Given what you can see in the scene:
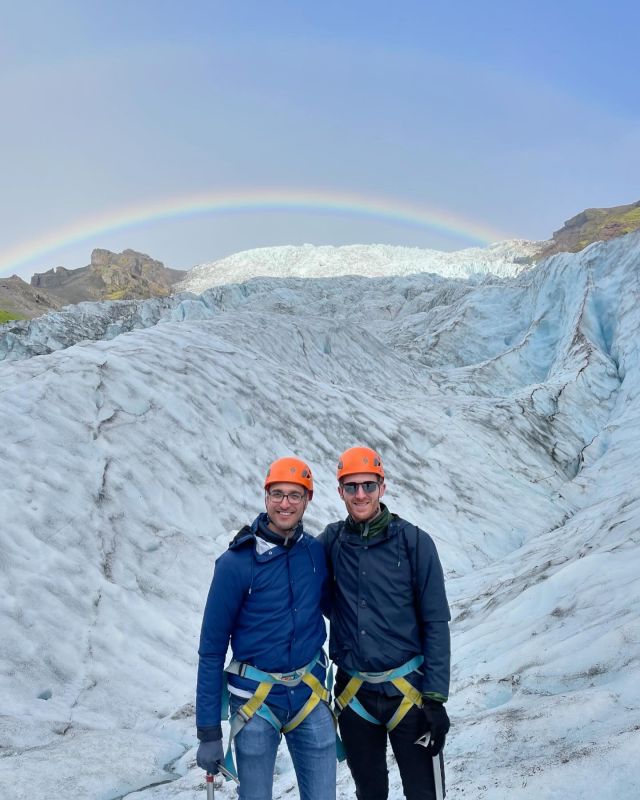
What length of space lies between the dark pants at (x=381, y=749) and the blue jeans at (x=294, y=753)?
0.14 m

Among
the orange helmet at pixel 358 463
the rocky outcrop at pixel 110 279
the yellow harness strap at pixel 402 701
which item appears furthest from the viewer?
the rocky outcrop at pixel 110 279

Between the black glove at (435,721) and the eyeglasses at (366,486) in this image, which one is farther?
the eyeglasses at (366,486)

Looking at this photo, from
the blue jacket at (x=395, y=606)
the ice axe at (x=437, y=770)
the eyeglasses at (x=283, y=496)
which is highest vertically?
the eyeglasses at (x=283, y=496)

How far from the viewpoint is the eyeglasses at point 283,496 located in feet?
11.5

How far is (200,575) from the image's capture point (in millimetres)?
8898

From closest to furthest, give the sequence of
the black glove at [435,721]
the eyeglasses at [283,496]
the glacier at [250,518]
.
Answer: the black glove at [435,721]
the eyeglasses at [283,496]
the glacier at [250,518]

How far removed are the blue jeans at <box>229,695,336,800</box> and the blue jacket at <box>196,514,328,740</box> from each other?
0.47ft

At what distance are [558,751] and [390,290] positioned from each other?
69873 millimetres

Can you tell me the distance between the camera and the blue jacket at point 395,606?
3391 millimetres

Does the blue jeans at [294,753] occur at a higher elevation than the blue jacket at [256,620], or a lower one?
lower

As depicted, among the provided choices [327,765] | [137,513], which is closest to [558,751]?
[327,765]

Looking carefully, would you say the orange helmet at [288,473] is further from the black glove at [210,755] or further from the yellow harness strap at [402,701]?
the black glove at [210,755]

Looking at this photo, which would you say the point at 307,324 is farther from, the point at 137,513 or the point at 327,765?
the point at 327,765

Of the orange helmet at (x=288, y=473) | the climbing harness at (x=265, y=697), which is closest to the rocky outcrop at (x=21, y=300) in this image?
the orange helmet at (x=288, y=473)
